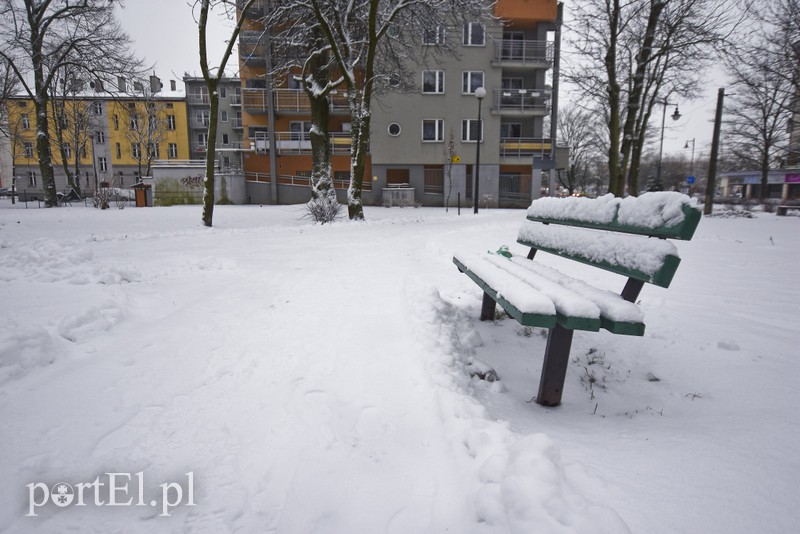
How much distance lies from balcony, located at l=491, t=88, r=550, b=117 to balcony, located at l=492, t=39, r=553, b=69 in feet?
5.43

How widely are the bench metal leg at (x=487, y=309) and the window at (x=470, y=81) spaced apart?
1056 inches

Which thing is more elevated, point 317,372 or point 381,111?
point 381,111

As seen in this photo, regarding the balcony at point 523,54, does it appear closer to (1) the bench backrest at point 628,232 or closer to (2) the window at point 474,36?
(2) the window at point 474,36

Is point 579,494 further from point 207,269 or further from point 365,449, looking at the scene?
point 207,269

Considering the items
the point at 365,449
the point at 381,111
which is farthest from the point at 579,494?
the point at 381,111

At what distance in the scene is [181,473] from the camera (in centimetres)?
186

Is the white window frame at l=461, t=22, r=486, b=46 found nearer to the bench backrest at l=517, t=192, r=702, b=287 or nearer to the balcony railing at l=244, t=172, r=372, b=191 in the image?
the balcony railing at l=244, t=172, r=372, b=191

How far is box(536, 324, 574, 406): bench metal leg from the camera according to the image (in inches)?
99.9

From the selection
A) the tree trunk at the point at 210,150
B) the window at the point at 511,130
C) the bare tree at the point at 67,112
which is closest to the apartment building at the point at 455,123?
the window at the point at 511,130

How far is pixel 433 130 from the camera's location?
1113 inches

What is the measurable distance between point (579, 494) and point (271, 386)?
1.78 meters

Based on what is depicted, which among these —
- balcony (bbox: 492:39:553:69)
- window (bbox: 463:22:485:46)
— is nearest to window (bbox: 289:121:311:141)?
window (bbox: 463:22:485:46)

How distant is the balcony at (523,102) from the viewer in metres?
27.9

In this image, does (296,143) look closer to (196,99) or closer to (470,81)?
(470,81)
